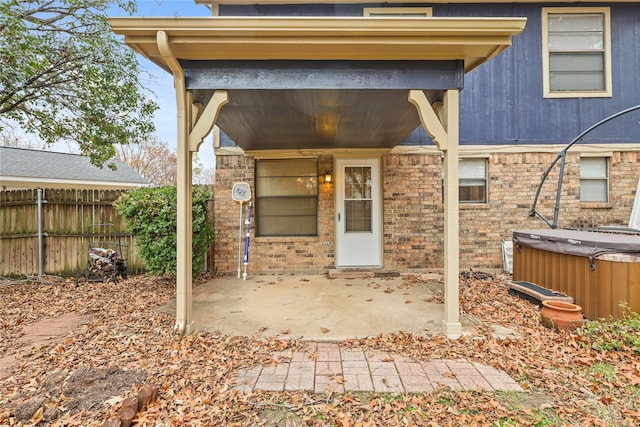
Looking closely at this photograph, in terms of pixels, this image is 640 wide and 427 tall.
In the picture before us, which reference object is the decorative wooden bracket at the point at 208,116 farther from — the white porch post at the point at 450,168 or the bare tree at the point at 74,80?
the bare tree at the point at 74,80

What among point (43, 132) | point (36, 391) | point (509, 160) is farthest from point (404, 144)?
point (43, 132)

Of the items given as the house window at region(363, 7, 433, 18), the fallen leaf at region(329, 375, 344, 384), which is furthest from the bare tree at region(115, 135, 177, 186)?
the fallen leaf at region(329, 375, 344, 384)

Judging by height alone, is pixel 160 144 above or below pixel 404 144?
above

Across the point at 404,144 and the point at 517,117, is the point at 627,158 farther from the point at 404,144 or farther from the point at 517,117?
the point at 404,144

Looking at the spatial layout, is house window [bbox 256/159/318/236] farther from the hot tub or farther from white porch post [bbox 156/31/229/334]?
the hot tub

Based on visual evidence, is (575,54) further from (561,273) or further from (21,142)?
(21,142)

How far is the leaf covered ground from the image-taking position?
195 centimetres

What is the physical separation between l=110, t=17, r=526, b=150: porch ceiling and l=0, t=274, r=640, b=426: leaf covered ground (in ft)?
8.55

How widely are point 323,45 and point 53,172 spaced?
1200 centimetres

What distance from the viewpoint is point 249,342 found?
3002mm

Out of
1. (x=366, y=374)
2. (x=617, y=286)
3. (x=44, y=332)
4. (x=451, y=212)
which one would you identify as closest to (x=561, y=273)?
(x=617, y=286)

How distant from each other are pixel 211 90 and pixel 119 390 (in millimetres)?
2815

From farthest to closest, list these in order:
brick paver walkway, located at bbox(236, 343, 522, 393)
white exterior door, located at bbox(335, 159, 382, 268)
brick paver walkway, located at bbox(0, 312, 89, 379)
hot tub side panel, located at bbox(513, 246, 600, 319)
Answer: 1. white exterior door, located at bbox(335, 159, 382, 268)
2. hot tub side panel, located at bbox(513, 246, 600, 319)
3. brick paver walkway, located at bbox(0, 312, 89, 379)
4. brick paver walkway, located at bbox(236, 343, 522, 393)

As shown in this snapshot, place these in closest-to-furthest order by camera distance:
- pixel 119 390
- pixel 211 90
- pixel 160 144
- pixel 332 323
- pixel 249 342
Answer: pixel 119 390
pixel 249 342
pixel 211 90
pixel 332 323
pixel 160 144
